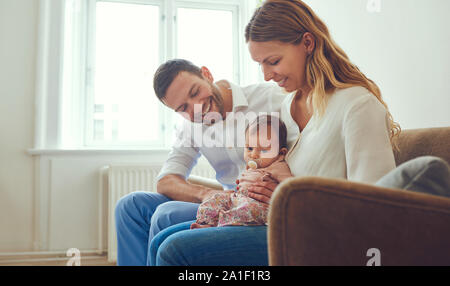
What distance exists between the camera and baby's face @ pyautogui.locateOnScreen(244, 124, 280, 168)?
1.06 metres

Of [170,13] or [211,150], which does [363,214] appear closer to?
[211,150]

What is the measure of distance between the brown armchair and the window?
2416mm

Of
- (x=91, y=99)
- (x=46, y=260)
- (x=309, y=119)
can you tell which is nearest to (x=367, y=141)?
(x=309, y=119)

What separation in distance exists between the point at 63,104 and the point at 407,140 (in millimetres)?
2319

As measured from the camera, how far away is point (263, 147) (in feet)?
3.57

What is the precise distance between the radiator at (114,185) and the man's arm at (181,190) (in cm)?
116

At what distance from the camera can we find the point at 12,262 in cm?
237

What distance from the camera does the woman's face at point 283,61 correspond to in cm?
96

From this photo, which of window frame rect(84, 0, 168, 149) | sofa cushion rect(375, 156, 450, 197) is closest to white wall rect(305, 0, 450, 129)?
sofa cushion rect(375, 156, 450, 197)

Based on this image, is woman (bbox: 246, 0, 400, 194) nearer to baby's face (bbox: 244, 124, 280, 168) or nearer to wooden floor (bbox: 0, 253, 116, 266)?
baby's face (bbox: 244, 124, 280, 168)

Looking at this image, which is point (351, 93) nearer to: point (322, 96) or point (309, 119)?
point (322, 96)

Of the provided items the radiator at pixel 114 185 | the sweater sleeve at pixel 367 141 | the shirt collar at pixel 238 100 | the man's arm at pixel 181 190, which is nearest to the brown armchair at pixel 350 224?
the sweater sleeve at pixel 367 141

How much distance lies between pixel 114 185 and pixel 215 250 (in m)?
1.92

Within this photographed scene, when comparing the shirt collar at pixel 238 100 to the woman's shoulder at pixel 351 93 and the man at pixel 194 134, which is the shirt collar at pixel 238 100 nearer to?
the man at pixel 194 134
